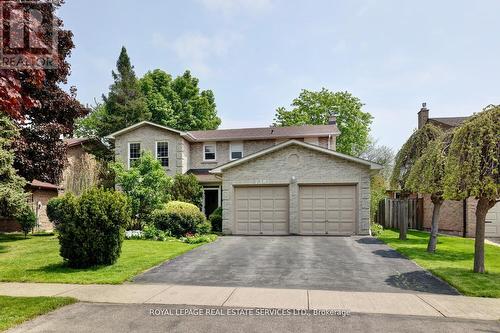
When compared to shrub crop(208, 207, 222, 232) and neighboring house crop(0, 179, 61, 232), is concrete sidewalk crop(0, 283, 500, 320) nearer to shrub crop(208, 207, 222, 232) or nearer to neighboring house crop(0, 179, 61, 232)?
shrub crop(208, 207, 222, 232)

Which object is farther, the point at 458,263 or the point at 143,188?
the point at 143,188

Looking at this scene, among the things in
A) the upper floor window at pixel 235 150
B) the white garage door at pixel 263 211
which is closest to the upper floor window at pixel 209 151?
the upper floor window at pixel 235 150

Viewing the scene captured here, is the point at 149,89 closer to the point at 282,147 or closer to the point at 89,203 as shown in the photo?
the point at 282,147

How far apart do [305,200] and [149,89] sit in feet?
114

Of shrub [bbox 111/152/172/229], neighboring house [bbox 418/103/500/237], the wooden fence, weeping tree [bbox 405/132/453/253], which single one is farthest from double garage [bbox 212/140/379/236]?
the wooden fence

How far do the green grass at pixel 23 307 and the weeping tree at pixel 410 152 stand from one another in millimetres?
15056

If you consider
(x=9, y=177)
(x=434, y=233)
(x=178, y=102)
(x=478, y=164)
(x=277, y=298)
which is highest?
(x=178, y=102)

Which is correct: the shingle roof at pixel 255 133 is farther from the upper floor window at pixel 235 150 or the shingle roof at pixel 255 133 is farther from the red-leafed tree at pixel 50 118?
the red-leafed tree at pixel 50 118

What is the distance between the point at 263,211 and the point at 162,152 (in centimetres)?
985

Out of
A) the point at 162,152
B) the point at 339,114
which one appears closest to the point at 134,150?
the point at 162,152

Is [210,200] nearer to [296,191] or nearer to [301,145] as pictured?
[296,191]

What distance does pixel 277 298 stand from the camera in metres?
7.81

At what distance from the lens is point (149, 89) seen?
48.2m

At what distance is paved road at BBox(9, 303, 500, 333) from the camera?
6.01 m
